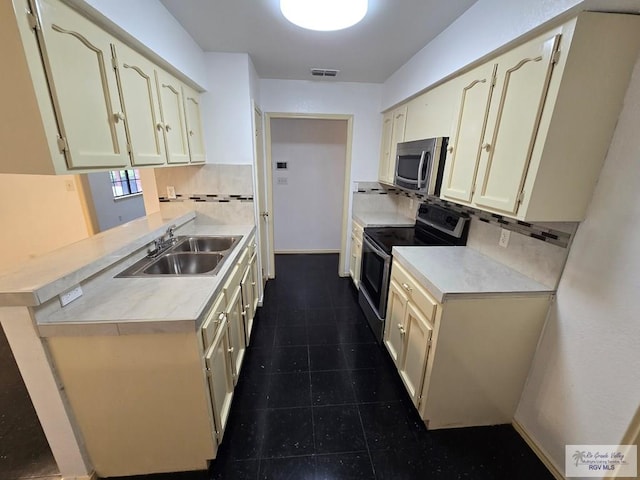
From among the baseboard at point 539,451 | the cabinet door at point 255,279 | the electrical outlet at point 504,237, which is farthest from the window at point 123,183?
the baseboard at point 539,451

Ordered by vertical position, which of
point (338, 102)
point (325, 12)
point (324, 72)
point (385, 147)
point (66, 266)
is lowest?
point (66, 266)

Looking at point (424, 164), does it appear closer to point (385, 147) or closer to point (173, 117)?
point (385, 147)

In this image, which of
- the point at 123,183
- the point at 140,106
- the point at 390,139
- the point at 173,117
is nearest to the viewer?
the point at 140,106

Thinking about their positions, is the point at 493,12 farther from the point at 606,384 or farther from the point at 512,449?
the point at 512,449

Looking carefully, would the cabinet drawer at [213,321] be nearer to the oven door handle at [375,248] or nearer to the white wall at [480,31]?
the oven door handle at [375,248]

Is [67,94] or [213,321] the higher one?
[67,94]

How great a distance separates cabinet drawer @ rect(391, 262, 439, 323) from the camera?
1525mm

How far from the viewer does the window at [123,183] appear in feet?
13.7

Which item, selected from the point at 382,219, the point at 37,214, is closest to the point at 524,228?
the point at 382,219

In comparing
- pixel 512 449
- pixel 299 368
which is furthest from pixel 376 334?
pixel 512 449

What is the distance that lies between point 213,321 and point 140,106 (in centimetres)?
123

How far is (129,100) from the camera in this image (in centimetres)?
139

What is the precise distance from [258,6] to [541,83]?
1564 millimetres

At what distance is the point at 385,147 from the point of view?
3.11m
